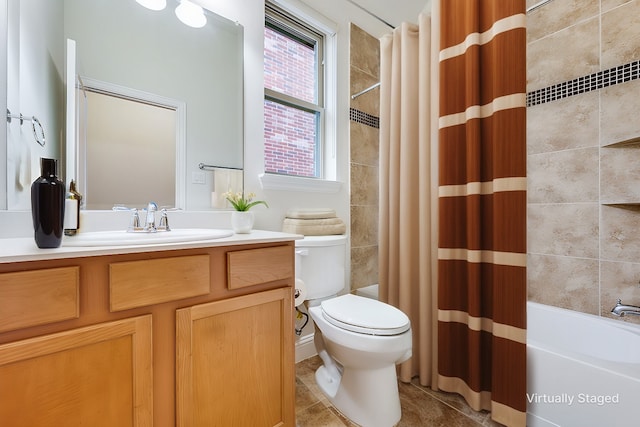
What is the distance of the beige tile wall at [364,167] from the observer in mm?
2041

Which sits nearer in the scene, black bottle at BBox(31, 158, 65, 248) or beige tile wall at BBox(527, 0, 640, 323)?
black bottle at BBox(31, 158, 65, 248)

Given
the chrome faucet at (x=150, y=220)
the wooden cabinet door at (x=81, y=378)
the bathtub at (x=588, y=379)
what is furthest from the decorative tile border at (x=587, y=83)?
the wooden cabinet door at (x=81, y=378)

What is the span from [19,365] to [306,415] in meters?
1.09

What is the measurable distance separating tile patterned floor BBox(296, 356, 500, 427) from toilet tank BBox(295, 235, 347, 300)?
0.50m

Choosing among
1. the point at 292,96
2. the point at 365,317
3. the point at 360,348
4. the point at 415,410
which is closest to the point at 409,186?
the point at 365,317

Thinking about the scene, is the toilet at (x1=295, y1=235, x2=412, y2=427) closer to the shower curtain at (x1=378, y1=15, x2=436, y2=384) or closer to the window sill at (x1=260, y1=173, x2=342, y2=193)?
the shower curtain at (x1=378, y1=15, x2=436, y2=384)

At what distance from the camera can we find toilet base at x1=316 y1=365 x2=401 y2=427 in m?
1.22

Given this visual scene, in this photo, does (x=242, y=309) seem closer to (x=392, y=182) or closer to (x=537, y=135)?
(x=392, y=182)

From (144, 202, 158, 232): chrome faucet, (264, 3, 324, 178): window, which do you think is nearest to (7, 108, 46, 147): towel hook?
(144, 202, 158, 232): chrome faucet

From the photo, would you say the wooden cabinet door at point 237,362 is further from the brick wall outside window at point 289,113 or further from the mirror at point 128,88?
the brick wall outside window at point 289,113

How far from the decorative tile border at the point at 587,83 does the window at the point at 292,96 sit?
141 centimetres

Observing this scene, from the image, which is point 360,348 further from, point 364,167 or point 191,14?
point 191,14

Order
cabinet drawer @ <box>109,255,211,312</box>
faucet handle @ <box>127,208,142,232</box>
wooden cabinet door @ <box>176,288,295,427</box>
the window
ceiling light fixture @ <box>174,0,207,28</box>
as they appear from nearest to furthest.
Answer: cabinet drawer @ <box>109,255,211,312</box> < wooden cabinet door @ <box>176,288,295,427</box> < faucet handle @ <box>127,208,142,232</box> < ceiling light fixture @ <box>174,0,207,28</box> < the window

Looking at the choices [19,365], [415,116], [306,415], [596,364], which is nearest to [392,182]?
[415,116]
